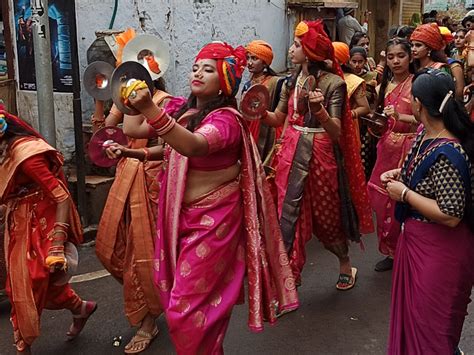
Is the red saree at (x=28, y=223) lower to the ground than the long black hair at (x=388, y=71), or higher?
lower

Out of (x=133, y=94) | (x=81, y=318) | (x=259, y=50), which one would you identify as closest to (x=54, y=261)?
(x=81, y=318)

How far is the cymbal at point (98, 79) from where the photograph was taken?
13.0 ft

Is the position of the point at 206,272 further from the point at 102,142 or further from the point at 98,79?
the point at 98,79

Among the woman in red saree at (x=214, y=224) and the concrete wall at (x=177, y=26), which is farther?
the concrete wall at (x=177, y=26)

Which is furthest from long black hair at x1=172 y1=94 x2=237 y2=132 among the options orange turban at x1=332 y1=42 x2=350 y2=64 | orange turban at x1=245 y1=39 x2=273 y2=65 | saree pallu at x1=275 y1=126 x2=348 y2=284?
orange turban at x1=332 y1=42 x2=350 y2=64

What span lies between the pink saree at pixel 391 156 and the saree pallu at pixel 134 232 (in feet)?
5.77

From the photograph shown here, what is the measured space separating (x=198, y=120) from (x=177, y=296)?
804mm

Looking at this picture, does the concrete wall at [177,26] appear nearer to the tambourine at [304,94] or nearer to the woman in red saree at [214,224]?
the tambourine at [304,94]

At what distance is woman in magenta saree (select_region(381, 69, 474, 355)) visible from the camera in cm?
274

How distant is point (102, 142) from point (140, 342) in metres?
1.24

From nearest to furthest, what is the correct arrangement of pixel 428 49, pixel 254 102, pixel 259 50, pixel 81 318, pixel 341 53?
pixel 254 102, pixel 81 318, pixel 428 49, pixel 259 50, pixel 341 53

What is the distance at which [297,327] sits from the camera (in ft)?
13.4

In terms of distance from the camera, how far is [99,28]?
6426mm

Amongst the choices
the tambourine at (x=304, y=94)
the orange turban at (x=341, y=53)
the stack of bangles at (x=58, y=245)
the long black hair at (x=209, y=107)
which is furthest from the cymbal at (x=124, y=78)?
the orange turban at (x=341, y=53)
